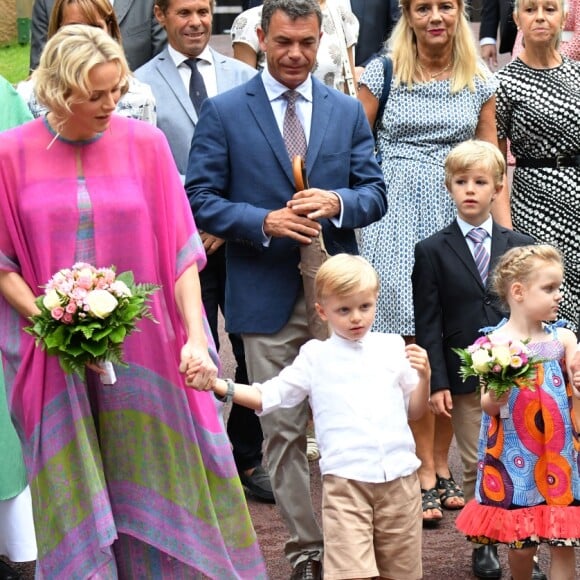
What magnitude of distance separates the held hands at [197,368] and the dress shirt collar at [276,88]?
139 cm

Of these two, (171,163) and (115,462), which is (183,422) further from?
(171,163)

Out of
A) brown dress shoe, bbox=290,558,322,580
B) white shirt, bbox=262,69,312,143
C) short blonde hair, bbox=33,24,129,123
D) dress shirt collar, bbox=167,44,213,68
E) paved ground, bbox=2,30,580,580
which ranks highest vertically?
short blonde hair, bbox=33,24,129,123

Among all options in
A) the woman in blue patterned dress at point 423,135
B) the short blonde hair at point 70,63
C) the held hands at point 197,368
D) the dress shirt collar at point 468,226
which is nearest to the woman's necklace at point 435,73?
the woman in blue patterned dress at point 423,135

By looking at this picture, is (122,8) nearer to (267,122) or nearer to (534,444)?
(267,122)

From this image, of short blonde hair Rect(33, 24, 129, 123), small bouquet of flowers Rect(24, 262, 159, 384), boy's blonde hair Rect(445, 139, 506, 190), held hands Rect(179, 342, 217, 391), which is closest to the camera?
small bouquet of flowers Rect(24, 262, 159, 384)

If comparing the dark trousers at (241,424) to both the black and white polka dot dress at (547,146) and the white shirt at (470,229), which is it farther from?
the black and white polka dot dress at (547,146)

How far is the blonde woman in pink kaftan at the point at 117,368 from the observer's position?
5.27 metres

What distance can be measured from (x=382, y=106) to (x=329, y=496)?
246 centimetres

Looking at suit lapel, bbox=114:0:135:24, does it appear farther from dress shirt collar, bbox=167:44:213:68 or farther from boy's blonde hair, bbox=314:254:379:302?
boy's blonde hair, bbox=314:254:379:302

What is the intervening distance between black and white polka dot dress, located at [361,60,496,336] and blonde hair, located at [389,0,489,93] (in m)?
0.04

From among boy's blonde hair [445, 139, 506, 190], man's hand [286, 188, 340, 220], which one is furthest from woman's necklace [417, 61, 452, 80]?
man's hand [286, 188, 340, 220]

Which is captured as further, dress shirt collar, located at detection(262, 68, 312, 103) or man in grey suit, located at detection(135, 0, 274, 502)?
man in grey suit, located at detection(135, 0, 274, 502)

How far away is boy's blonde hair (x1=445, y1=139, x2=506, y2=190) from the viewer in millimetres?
6457

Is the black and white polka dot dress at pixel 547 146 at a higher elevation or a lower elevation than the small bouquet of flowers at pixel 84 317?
lower
